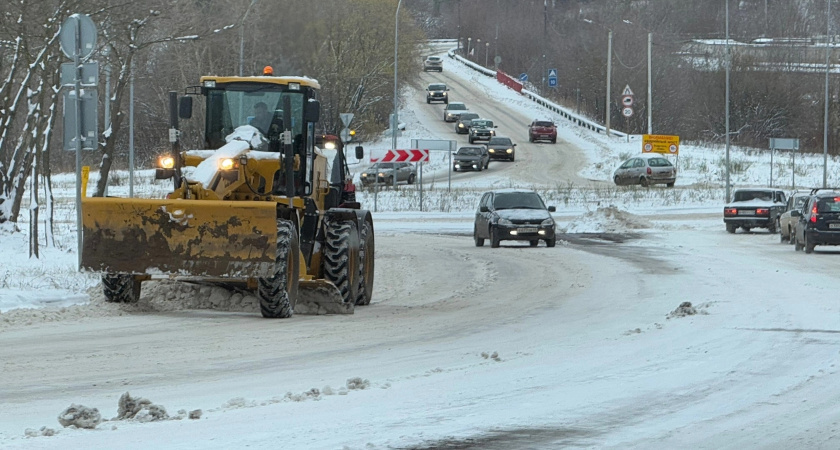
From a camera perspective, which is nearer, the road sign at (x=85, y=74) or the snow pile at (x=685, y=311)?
the snow pile at (x=685, y=311)

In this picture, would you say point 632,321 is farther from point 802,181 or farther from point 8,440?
point 802,181

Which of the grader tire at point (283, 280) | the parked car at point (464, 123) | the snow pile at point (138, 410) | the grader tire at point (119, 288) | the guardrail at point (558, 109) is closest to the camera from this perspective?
the snow pile at point (138, 410)

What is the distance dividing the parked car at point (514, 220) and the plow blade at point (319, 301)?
49.1 feet

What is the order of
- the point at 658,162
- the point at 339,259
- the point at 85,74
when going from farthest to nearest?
the point at 658,162 < the point at 85,74 < the point at 339,259

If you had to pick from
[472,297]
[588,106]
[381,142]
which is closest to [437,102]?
[588,106]

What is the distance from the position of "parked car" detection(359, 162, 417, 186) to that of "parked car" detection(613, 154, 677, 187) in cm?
1005

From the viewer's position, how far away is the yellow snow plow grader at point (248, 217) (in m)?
13.6

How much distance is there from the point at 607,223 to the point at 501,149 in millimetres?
31139

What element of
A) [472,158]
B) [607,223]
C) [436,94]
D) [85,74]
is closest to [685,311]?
[85,74]

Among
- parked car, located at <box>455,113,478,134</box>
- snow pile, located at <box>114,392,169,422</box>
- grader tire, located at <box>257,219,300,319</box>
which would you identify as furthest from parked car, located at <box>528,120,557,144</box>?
snow pile, located at <box>114,392,169,422</box>

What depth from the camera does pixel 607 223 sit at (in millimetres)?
38969

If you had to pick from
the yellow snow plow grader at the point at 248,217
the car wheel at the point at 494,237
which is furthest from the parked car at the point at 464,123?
the yellow snow plow grader at the point at 248,217

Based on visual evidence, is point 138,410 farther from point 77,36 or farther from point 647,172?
point 647,172

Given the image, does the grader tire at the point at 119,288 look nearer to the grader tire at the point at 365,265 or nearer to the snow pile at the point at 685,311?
the grader tire at the point at 365,265
